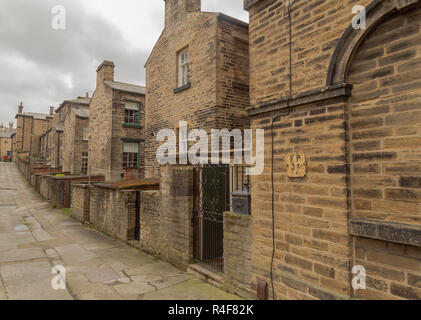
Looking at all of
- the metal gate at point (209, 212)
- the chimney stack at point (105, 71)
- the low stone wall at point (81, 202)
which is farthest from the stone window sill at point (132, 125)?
the metal gate at point (209, 212)

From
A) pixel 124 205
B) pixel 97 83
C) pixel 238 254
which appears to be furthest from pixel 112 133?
pixel 238 254

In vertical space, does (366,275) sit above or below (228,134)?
below

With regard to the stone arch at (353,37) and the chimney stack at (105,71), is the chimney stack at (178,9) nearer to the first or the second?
the stone arch at (353,37)

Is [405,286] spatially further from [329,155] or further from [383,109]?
[383,109]

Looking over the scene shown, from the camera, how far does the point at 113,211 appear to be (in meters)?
9.00

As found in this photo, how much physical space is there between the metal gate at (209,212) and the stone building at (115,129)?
11947mm

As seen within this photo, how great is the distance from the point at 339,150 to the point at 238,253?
2392 millimetres

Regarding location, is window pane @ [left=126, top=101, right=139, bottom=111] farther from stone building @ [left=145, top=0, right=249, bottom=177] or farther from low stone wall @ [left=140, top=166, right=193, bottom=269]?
low stone wall @ [left=140, top=166, right=193, bottom=269]

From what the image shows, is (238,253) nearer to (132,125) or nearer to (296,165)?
(296,165)

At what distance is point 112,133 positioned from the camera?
1772cm

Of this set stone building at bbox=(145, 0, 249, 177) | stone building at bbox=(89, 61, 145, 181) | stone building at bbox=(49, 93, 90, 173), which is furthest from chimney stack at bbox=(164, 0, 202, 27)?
stone building at bbox=(49, 93, 90, 173)

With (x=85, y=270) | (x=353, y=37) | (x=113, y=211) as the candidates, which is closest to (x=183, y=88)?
(x=113, y=211)

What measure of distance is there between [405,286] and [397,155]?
49.6 inches
